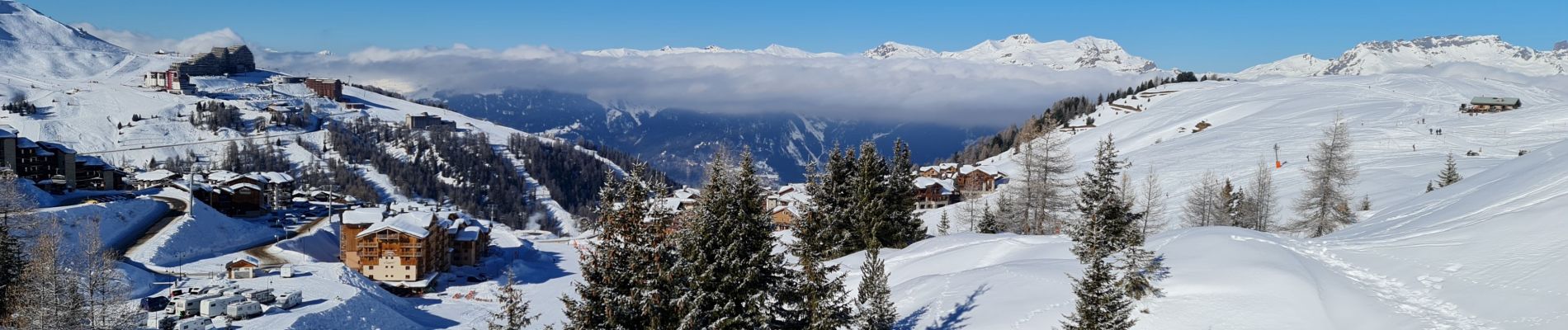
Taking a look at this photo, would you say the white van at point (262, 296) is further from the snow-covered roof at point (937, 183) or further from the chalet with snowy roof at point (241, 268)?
the snow-covered roof at point (937, 183)

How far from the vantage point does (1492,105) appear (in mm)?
97500

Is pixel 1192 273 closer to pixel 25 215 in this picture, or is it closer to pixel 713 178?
pixel 713 178

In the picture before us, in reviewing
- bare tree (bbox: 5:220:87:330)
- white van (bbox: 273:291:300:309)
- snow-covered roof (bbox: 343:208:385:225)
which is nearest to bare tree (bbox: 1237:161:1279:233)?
bare tree (bbox: 5:220:87:330)

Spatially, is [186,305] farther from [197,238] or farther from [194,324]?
[197,238]

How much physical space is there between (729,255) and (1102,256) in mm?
8282

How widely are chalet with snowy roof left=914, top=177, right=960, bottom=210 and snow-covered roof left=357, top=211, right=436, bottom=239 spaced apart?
4676 cm

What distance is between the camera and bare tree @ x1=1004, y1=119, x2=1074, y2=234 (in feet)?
156

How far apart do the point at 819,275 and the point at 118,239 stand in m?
68.4

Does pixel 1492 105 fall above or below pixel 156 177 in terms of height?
above

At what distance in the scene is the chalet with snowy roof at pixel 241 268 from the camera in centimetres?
5934

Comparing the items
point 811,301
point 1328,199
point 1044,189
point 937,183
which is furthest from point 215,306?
point 937,183

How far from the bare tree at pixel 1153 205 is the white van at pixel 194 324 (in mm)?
47032

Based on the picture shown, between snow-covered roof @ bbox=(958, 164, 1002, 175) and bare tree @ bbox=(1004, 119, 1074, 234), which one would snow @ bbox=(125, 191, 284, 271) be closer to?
bare tree @ bbox=(1004, 119, 1074, 234)

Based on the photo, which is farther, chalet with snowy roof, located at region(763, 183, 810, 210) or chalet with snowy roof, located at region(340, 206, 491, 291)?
chalet with snowy roof, located at region(763, 183, 810, 210)
